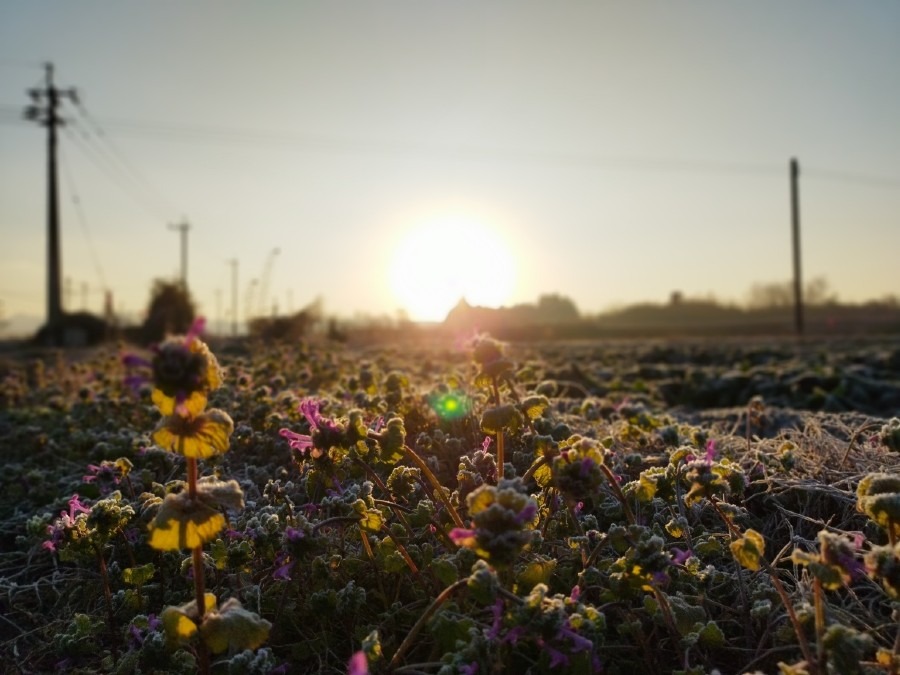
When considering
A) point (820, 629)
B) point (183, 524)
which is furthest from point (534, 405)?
point (183, 524)

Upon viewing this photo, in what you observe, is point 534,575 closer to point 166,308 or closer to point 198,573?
point 198,573

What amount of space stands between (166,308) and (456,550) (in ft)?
75.7

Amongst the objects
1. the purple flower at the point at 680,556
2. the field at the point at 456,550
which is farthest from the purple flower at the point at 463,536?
the purple flower at the point at 680,556

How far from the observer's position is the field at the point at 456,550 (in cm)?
133

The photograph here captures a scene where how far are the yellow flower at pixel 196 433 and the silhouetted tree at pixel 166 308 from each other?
21107 millimetres

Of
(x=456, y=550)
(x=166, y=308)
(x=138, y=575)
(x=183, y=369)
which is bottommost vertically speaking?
(x=138, y=575)

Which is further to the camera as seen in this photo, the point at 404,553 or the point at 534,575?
the point at 404,553

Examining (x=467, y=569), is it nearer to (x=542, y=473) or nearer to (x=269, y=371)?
(x=542, y=473)

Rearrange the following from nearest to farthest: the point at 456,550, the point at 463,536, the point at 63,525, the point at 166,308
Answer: the point at 463,536
the point at 456,550
the point at 63,525
the point at 166,308

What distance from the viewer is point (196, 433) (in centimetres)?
129

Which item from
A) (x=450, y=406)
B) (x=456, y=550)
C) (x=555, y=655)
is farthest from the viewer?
(x=450, y=406)

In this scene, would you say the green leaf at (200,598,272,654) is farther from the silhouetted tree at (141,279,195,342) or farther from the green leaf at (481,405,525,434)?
the silhouetted tree at (141,279,195,342)

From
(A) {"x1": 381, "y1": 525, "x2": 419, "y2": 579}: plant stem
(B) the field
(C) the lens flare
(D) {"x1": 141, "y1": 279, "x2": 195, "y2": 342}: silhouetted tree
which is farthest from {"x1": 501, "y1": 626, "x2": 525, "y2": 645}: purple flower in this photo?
(D) {"x1": 141, "y1": 279, "x2": 195, "y2": 342}: silhouetted tree

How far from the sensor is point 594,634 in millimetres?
1396
